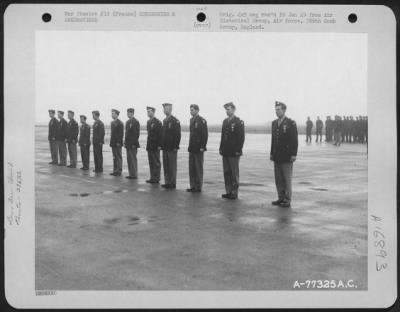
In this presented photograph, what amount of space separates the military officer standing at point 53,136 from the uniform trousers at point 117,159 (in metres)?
1.30

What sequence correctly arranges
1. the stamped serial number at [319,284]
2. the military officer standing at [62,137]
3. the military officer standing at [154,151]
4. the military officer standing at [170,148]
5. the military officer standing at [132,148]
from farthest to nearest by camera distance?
the military officer standing at [132,148], the military officer standing at [154,151], the military officer standing at [170,148], the military officer standing at [62,137], the stamped serial number at [319,284]

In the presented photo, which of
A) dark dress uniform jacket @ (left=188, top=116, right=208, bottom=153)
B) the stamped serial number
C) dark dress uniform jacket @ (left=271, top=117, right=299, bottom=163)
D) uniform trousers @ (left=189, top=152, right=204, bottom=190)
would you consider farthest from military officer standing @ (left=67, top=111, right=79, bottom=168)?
the stamped serial number

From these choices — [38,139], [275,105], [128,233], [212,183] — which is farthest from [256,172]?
[38,139]

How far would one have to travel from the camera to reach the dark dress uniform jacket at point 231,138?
5820mm

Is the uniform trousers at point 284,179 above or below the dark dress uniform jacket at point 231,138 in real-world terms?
below

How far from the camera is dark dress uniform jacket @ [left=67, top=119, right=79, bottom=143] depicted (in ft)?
20.6

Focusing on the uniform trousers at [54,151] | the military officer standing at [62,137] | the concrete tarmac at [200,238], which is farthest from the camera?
the uniform trousers at [54,151]

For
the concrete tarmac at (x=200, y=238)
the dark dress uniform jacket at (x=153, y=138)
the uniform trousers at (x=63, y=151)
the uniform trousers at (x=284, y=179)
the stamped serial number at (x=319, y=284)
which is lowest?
the stamped serial number at (x=319, y=284)

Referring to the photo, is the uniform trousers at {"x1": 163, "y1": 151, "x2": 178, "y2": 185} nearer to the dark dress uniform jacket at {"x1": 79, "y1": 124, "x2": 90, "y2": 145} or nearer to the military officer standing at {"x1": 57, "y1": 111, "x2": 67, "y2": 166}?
the dark dress uniform jacket at {"x1": 79, "y1": 124, "x2": 90, "y2": 145}

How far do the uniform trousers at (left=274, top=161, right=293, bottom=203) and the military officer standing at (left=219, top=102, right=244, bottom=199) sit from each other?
526 mm

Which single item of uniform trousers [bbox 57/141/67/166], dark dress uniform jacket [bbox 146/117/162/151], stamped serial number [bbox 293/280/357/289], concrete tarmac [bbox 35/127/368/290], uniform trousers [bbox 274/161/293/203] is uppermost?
dark dress uniform jacket [bbox 146/117/162/151]

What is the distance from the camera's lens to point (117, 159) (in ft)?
25.2

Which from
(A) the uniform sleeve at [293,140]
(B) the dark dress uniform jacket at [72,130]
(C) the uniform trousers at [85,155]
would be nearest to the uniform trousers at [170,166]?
(B) the dark dress uniform jacket at [72,130]

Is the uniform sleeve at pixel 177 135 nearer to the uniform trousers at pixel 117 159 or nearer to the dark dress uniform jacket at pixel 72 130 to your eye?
the uniform trousers at pixel 117 159
